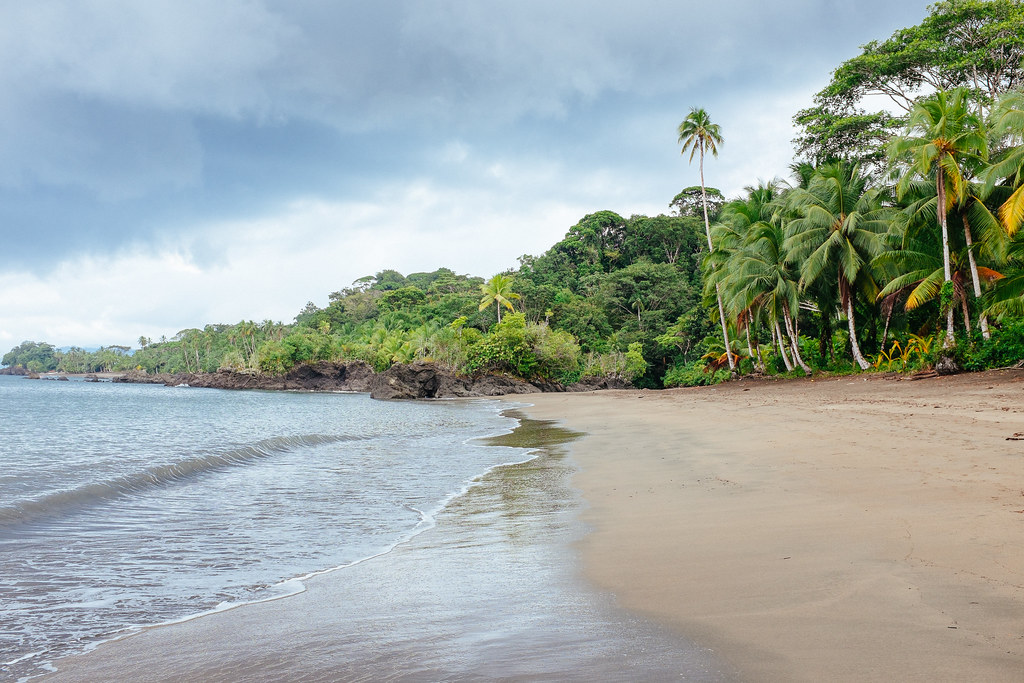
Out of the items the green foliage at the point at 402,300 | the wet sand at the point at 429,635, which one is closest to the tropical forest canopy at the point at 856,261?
the wet sand at the point at 429,635

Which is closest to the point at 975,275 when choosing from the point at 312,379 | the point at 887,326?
the point at 887,326

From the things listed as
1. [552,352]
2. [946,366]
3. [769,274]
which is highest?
[769,274]

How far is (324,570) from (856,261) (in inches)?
1035

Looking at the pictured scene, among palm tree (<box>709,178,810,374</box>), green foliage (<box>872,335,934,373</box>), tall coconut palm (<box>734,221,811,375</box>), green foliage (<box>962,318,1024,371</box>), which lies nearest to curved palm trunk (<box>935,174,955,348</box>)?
green foliage (<box>962,318,1024,371</box>)

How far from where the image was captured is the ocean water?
2.85 m

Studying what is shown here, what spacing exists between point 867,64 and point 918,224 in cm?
1123

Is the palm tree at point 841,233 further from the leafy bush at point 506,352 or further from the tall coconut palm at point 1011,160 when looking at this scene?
the leafy bush at point 506,352

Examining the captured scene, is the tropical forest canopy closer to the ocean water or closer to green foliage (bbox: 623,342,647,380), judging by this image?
green foliage (bbox: 623,342,647,380)

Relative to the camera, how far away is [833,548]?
390 centimetres

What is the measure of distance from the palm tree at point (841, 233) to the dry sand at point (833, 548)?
707 inches

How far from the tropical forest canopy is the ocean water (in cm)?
1712

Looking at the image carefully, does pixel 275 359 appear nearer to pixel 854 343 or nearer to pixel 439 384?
pixel 439 384

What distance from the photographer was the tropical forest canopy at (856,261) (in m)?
19.2

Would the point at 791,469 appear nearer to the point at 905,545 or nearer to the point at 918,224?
the point at 905,545
